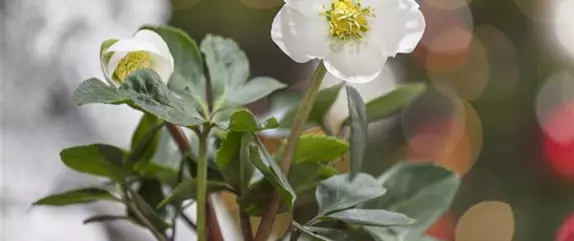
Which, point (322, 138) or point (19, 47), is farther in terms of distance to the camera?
point (19, 47)

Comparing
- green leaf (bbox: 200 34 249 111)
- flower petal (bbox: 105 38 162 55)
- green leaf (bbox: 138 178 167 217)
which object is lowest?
green leaf (bbox: 138 178 167 217)

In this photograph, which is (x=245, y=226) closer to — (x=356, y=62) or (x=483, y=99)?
(x=356, y=62)

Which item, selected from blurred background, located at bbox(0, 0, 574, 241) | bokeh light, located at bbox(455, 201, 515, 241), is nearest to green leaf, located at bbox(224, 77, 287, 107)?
blurred background, located at bbox(0, 0, 574, 241)

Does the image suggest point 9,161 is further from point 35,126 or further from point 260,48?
point 260,48

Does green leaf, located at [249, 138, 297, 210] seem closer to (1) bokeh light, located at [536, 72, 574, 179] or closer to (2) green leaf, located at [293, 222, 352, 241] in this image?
(2) green leaf, located at [293, 222, 352, 241]

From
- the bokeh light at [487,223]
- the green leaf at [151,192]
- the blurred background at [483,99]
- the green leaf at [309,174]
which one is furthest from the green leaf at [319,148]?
the bokeh light at [487,223]

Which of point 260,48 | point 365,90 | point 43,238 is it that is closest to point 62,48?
point 43,238
